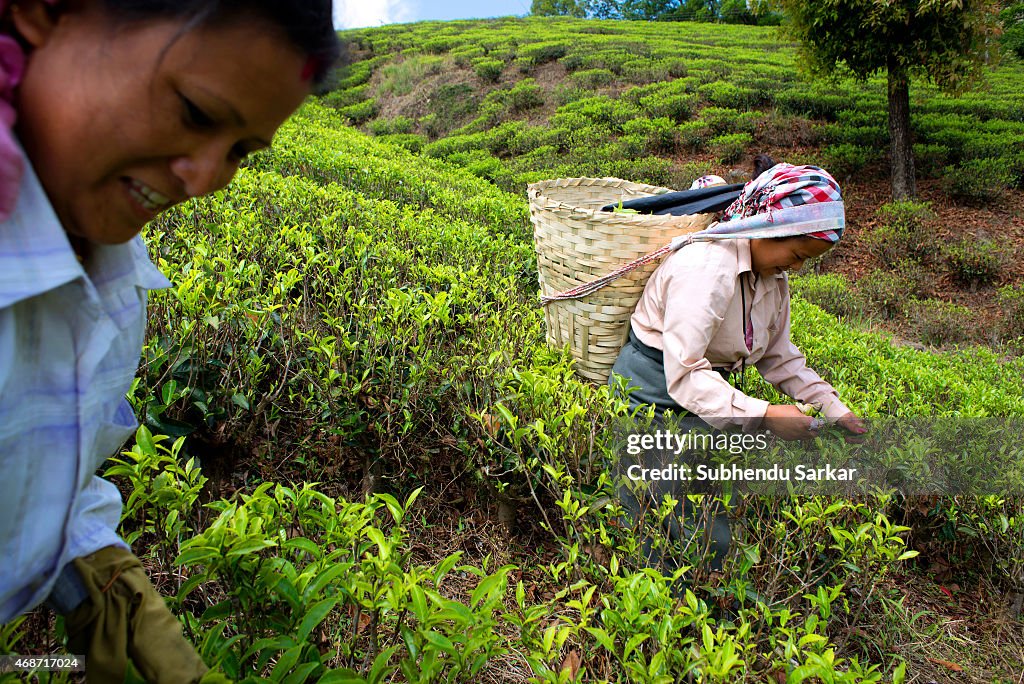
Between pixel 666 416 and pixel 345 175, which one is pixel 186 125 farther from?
pixel 345 175

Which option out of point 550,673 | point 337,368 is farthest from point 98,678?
point 337,368

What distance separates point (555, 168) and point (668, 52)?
8.44 m

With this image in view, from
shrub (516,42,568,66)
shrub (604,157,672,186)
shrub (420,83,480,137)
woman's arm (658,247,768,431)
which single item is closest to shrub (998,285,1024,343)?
shrub (604,157,672,186)

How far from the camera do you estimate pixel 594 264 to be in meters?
2.60

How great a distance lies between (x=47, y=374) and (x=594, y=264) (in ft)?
6.69

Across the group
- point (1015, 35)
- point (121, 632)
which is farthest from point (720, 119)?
point (121, 632)

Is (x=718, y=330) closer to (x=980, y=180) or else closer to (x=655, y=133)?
(x=980, y=180)

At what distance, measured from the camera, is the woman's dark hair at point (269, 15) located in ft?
2.38

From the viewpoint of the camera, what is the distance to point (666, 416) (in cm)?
225

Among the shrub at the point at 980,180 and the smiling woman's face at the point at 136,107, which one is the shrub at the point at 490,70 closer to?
the shrub at the point at 980,180

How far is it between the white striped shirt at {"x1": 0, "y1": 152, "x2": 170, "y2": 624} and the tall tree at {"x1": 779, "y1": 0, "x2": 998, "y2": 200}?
9.85 meters

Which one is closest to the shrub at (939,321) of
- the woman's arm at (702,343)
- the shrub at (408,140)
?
the woman's arm at (702,343)

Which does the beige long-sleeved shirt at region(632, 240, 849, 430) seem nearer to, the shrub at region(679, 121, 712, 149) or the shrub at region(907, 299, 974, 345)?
the shrub at region(907, 299, 974, 345)

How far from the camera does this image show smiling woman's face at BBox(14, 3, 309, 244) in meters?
0.73
